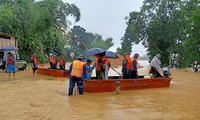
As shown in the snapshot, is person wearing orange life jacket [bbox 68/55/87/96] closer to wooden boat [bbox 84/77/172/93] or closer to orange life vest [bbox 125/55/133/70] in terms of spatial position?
wooden boat [bbox 84/77/172/93]

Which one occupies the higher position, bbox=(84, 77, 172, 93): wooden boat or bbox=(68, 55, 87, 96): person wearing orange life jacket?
bbox=(68, 55, 87, 96): person wearing orange life jacket

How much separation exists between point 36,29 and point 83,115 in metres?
28.5

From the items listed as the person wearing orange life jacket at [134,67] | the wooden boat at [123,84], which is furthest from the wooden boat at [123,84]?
the person wearing orange life jacket at [134,67]

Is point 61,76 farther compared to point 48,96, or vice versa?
point 61,76

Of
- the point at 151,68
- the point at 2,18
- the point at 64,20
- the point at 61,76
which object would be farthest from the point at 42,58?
the point at 151,68

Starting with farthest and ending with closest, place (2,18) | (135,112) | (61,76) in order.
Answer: (2,18)
(61,76)
(135,112)

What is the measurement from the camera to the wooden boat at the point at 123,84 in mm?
13250

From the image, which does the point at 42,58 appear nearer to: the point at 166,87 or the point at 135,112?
the point at 166,87

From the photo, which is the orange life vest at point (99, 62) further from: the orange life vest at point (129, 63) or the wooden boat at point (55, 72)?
the wooden boat at point (55, 72)

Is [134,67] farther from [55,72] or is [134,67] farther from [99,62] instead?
[55,72]

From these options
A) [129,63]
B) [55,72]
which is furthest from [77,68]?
[55,72]

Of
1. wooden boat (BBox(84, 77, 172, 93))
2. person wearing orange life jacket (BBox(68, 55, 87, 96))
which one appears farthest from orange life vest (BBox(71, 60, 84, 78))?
wooden boat (BBox(84, 77, 172, 93))

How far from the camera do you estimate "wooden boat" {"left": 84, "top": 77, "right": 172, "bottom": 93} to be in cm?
1325

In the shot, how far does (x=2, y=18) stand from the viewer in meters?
33.1
